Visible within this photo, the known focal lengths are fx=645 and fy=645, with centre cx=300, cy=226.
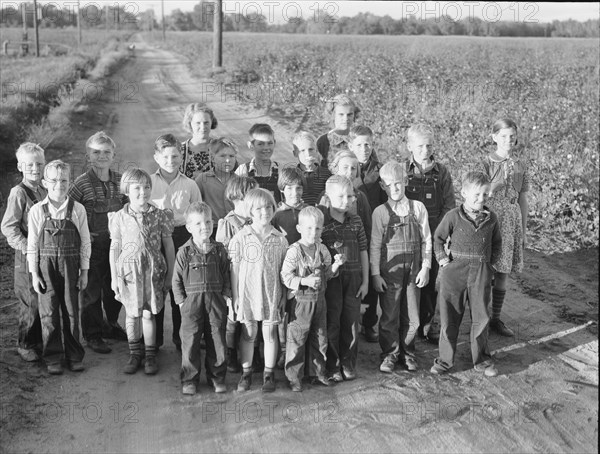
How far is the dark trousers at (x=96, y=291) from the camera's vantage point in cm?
505

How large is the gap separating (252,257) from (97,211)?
1.40 m

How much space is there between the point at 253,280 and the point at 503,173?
7.73ft

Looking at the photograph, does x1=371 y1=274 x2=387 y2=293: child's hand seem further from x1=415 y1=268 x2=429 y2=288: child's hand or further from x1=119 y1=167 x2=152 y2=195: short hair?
x1=119 y1=167 x2=152 y2=195: short hair

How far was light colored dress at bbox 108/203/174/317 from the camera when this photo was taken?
4617 mm

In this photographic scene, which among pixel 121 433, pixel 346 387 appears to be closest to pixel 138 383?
pixel 121 433

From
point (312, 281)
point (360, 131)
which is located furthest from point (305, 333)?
point (360, 131)

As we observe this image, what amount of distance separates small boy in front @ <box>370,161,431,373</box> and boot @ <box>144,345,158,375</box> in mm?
1697

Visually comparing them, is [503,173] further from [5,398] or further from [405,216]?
[5,398]

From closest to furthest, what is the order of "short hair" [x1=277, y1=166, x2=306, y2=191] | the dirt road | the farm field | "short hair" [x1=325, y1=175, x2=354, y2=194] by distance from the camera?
the dirt road
"short hair" [x1=325, y1=175, x2=354, y2=194]
"short hair" [x1=277, y1=166, x2=306, y2=191]
the farm field

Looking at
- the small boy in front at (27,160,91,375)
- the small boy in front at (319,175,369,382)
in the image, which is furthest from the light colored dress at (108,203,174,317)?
the small boy in front at (319,175,369,382)

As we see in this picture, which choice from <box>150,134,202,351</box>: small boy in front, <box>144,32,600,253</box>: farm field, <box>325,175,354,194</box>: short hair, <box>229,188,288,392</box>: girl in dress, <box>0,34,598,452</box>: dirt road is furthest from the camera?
<box>144,32,600,253</box>: farm field

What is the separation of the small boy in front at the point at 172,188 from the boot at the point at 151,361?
200mm

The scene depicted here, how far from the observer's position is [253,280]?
174 inches

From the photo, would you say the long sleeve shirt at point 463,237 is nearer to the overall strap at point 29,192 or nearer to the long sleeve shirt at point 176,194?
the long sleeve shirt at point 176,194
